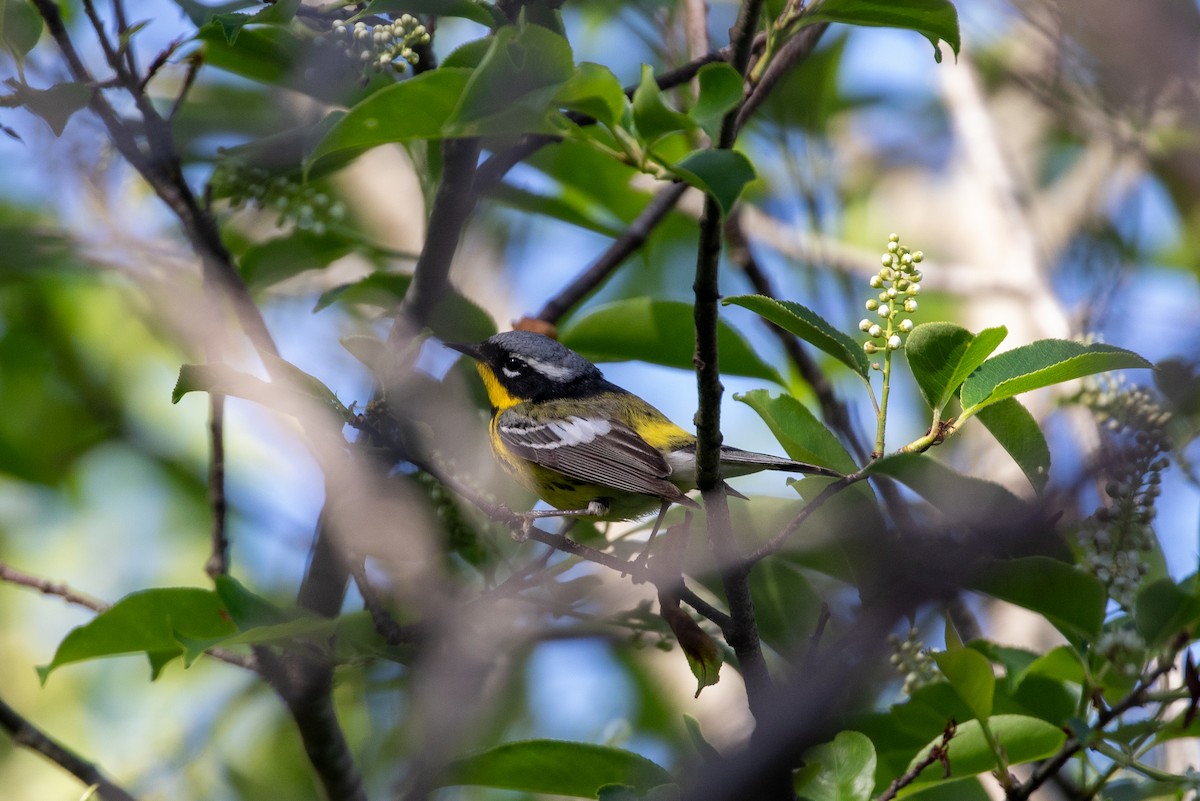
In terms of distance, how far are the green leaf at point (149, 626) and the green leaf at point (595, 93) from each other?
4.73 feet

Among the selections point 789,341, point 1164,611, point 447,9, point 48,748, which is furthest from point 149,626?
point 789,341

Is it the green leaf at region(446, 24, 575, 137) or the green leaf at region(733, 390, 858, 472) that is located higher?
the green leaf at region(446, 24, 575, 137)

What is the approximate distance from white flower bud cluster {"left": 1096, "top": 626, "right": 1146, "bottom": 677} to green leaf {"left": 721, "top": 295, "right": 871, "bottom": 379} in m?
0.66

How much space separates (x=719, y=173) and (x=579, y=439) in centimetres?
255

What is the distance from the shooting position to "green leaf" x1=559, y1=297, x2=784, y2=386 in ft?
10.5

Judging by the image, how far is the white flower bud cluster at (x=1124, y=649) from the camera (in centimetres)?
202

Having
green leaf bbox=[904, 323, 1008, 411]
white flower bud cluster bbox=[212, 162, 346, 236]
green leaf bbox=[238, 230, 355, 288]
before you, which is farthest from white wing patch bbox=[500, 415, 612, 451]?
green leaf bbox=[904, 323, 1008, 411]

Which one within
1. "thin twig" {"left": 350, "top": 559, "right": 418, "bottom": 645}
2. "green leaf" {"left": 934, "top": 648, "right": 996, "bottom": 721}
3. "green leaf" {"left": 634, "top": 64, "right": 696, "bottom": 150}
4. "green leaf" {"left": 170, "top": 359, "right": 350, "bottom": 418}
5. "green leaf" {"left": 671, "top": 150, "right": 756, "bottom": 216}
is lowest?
"thin twig" {"left": 350, "top": 559, "right": 418, "bottom": 645}

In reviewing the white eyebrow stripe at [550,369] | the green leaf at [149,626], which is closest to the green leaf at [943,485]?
the green leaf at [149,626]

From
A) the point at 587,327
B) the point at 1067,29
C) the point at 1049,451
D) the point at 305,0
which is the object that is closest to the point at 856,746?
the point at 1049,451

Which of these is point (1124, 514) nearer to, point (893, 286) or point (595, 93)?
point (893, 286)

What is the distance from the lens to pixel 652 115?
1617 millimetres

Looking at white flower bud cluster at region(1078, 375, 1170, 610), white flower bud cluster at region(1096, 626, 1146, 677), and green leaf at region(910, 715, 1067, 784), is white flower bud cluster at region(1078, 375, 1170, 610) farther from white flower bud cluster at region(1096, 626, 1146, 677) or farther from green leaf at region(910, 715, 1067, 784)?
green leaf at region(910, 715, 1067, 784)

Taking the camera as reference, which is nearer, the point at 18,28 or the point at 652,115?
the point at 652,115
